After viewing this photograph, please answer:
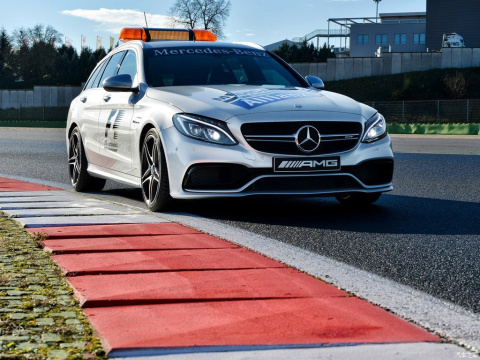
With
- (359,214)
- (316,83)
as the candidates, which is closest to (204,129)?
(359,214)

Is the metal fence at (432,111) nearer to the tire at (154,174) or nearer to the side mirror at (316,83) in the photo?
the side mirror at (316,83)

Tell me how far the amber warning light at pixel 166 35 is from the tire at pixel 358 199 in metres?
2.88

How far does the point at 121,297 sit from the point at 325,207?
4.63 metres

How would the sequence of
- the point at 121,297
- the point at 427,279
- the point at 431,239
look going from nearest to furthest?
the point at 121,297 → the point at 427,279 → the point at 431,239

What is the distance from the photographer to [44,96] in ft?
242

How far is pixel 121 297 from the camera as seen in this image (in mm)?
4059

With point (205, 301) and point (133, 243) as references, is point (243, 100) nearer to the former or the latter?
point (133, 243)

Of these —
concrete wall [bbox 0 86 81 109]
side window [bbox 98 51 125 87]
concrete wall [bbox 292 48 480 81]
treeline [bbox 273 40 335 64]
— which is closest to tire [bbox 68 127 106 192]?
side window [bbox 98 51 125 87]

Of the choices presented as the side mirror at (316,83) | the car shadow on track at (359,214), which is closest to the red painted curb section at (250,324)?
the car shadow on track at (359,214)

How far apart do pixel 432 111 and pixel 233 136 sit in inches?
1614

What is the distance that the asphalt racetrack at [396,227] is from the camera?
16.7 ft

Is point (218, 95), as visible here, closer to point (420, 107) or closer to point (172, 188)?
point (172, 188)

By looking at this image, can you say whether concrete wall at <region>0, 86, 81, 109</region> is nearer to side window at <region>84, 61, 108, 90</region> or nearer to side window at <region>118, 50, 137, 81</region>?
side window at <region>84, 61, 108, 90</region>

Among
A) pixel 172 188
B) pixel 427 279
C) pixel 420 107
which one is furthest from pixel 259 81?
pixel 420 107
